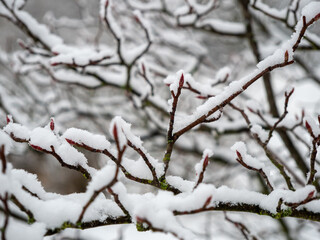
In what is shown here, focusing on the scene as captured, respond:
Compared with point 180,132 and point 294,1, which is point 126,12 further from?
point 180,132

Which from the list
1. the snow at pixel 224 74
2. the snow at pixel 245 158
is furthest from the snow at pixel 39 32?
the snow at pixel 245 158

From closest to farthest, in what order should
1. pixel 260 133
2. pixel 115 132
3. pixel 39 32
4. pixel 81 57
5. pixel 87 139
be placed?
pixel 115 132 → pixel 87 139 → pixel 260 133 → pixel 81 57 → pixel 39 32

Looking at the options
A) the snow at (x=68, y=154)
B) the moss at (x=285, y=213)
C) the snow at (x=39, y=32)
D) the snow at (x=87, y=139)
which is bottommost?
the moss at (x=285, y=213)

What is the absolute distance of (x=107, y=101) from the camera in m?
4.20

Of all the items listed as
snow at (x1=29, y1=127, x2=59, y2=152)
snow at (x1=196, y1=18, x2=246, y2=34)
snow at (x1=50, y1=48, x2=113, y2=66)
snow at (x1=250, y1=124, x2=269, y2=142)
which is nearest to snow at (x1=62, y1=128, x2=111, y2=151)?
snow at (x1=29, y1=127, x2=59, y2=152)

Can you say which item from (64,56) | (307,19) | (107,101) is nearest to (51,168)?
(107,101)

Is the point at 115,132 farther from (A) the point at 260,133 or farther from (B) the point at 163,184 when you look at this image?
(A) the point at 260,133

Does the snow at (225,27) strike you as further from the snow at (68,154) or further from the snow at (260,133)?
the snow at (68,154)

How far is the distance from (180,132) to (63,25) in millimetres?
3517

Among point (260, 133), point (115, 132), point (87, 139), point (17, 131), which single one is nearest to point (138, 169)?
point (87, 139)

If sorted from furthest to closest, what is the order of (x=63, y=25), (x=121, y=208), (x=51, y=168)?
(x=51, y=168), (x=63, y=25), (x=121, y=208)

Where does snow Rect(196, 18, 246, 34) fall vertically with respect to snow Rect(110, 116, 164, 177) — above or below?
above

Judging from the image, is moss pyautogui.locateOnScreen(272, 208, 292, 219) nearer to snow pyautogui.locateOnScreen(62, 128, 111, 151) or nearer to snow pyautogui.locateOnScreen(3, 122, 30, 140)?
snow pyautogui.locateOnScreen(62, 128, 111, 151)

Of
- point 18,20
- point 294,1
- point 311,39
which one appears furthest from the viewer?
point 18,20
